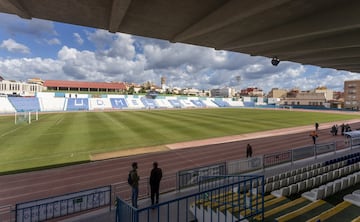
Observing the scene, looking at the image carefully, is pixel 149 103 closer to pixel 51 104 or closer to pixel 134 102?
pixel 134 102

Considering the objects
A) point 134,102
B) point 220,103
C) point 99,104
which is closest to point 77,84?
point 99,104

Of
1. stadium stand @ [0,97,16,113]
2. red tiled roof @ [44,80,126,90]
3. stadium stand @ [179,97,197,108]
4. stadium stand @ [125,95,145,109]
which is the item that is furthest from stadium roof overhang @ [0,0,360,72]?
red tiled roof @ [44,80,126,90]

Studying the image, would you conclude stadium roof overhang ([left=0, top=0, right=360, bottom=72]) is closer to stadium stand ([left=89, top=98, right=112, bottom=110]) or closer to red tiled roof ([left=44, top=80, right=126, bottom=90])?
stadium stand ([left=89, top=98, right=112, bottom=110])

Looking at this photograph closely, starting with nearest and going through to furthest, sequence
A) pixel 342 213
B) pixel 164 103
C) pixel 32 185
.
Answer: pixel 342 213 < pixel 32 185 < pixel 164 103

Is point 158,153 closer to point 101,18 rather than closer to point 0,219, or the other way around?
point 0,219

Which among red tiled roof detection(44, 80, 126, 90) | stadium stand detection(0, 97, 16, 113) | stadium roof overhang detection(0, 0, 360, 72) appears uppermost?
red tiled roof detection(44, 80, 126, 90)

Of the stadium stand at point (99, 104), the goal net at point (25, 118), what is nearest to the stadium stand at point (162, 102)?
the stadium stand at point (99, 104)

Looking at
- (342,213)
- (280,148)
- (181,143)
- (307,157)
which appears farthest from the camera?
(181,143)

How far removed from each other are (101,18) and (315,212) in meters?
8.53

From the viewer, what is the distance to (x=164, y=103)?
81.7 m

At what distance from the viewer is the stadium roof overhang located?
5.48m

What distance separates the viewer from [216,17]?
6121 mm

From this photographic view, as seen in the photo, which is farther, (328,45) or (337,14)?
(328,45)

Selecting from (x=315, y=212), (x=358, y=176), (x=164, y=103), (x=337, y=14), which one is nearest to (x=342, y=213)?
(x=315, y=212)
